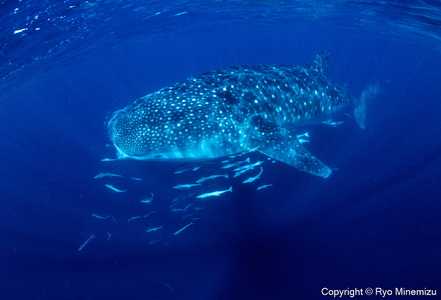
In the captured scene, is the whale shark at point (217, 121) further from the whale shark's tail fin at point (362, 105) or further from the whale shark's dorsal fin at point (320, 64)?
the whale shark's tail fin at point (362, 105)

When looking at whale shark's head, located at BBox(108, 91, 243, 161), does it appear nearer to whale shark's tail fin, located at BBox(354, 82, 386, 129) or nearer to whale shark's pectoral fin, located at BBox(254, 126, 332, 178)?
whale shark's pectoral fin, located at BBox(254, 126, 332, 178)

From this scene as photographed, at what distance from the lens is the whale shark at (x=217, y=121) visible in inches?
230

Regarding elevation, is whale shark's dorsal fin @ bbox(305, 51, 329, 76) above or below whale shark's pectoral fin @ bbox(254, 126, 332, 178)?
above

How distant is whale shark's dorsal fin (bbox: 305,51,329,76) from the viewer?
9.94 meters

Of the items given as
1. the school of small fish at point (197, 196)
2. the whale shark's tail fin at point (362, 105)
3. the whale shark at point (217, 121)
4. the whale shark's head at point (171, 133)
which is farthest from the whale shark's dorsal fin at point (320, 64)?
the whale shark's head at point (171, 133)

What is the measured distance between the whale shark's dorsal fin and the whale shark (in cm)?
272

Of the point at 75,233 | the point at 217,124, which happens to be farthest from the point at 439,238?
the point at 75,233

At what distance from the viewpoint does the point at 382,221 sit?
34.9 feet

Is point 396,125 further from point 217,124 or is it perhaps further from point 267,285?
point 217,124

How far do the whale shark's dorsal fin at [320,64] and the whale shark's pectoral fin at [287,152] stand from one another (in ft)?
15.1

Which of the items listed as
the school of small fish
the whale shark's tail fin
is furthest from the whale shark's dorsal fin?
the school of small fish

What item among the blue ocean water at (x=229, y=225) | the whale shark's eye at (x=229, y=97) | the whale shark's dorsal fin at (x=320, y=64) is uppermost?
the whale shark's dorsal fin at (x=320, y=64)

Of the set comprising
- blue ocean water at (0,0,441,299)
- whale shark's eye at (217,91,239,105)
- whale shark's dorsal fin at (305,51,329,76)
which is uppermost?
whale shark's dorsal fin at (305,51,329,76)

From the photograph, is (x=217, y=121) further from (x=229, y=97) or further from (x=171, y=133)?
(x=171, y=133)
